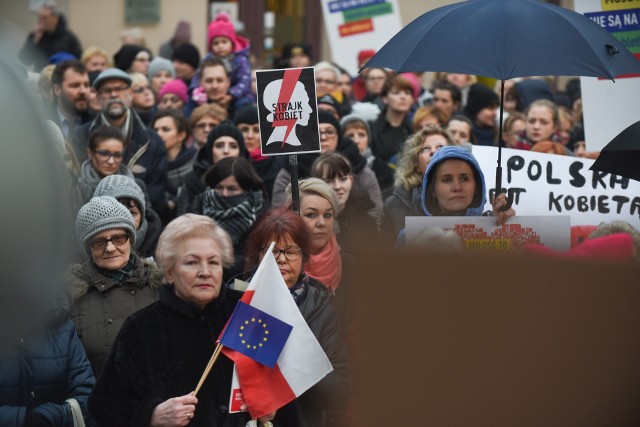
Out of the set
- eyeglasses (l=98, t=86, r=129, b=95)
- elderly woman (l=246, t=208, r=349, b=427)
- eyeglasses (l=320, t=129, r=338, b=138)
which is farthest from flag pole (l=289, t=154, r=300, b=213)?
eyeglasses (l=98, t=86, r=129, b=95)

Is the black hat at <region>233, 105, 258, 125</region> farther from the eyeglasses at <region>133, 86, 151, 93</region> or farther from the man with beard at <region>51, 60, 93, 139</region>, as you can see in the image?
the eyeglasses at <region>133, 86, 151, 93</region>

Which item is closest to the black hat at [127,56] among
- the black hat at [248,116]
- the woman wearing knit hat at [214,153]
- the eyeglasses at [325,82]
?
the eyeglasses at [325,82]

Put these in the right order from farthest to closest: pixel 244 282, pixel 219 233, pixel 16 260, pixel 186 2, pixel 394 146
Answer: pixel 186 2 < pixel 394 146 < pixel 244 282 < pixel 219 233 < pixel 16 260

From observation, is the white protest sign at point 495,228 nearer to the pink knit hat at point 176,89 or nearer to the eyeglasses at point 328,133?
the eyeglasses at point 328,133

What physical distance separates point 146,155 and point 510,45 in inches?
144

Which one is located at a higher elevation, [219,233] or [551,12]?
[551,12]

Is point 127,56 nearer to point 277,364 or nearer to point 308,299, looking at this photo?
point 308,299

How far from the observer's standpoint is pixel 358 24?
1249 centimetres

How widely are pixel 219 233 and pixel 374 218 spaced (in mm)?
3083

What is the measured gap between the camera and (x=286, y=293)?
13.5 feet

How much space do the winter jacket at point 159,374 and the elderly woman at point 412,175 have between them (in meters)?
2.47

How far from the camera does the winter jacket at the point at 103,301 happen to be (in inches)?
192

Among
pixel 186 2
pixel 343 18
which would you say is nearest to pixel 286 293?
pixel 343 18

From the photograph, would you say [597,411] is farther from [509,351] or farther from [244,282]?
[244,282]
